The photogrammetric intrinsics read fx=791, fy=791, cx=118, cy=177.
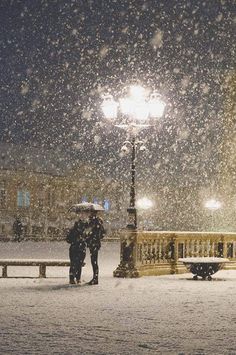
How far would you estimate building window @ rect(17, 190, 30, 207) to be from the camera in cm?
7331

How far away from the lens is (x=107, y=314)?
11.6 meters

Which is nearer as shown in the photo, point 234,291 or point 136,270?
point 234,291

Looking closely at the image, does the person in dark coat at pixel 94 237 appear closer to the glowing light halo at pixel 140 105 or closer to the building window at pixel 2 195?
the glowing light halo at pixel 140 105

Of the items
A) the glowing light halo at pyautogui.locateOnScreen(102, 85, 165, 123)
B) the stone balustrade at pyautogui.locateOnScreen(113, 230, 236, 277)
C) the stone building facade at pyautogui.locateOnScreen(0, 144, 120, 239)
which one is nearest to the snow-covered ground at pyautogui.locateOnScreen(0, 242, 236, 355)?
the stone balustrade at pyautogui.locateOnScreen(113, 230, 236, 277)

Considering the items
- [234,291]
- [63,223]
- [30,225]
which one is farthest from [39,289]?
[63,223]

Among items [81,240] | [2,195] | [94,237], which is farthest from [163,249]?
[2,195]

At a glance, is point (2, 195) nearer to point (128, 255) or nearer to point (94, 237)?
point (128, 255)

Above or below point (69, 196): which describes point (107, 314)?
below

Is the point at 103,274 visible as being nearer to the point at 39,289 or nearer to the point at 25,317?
the point at 39,289

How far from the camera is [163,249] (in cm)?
2222

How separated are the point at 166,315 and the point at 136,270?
889 centimetres

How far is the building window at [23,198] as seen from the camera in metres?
73.3

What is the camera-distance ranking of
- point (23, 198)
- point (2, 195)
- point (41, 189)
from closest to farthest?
point (2, 195), point (23, 198), point (41, 189)

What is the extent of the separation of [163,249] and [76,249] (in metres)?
4.62
